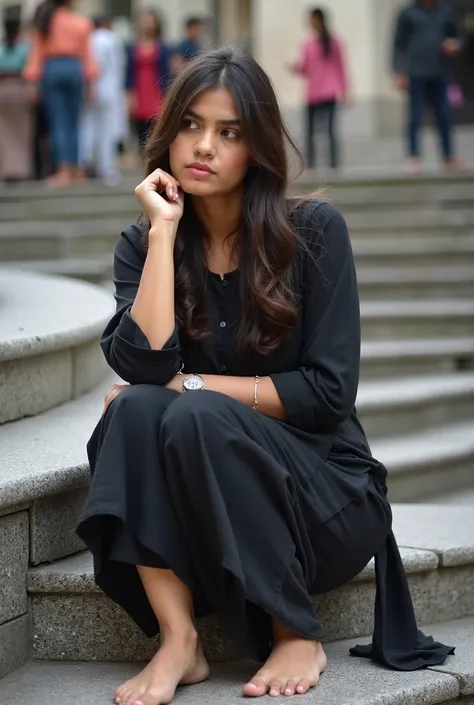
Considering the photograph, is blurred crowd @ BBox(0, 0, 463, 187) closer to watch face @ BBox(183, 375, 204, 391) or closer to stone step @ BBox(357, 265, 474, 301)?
stone step @ BBox(357, 265, 474, 301)

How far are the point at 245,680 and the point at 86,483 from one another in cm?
65

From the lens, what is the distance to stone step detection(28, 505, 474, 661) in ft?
10.2

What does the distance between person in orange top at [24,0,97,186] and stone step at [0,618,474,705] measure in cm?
720

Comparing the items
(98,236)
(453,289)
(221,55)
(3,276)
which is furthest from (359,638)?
(98,236)

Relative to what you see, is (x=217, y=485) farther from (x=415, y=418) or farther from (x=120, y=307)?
(x=415, y=418)

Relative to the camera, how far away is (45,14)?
32.1 ft

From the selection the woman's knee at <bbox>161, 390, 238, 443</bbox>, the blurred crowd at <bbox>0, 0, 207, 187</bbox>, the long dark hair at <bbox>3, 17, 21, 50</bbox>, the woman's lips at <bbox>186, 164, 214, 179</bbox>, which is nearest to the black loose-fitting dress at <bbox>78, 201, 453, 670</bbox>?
the woman's knee at <bbox>161, 390, 238, 443</bbox>

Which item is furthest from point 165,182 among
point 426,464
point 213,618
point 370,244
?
point 370,244

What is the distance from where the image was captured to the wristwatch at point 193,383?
2992 mm

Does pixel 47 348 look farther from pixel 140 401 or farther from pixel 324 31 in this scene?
pixel 324 31

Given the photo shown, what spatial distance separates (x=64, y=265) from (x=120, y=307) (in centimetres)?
430

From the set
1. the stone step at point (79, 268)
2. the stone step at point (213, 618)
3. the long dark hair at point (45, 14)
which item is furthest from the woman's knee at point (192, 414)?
the long dark hair at point (45, 14)

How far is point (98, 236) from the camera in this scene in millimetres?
8039

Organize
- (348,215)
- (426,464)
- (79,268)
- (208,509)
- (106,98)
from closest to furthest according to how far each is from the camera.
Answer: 1. (208,509)
2. (426,464)
3. (79,268)
4. (348,215)
5. (106,98)
